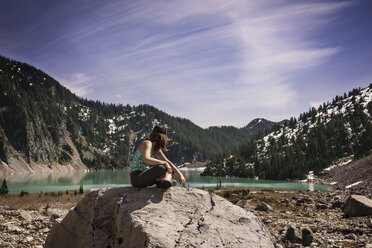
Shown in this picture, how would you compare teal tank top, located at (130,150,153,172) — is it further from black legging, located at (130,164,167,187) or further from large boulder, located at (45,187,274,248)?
large boulder, located at (45,187,274,248)

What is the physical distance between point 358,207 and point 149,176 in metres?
22.1

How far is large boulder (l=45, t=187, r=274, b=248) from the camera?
23.1 feet

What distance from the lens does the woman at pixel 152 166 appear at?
8602 mm

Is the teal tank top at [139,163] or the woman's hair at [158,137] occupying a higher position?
the woman's hair at [158,137]

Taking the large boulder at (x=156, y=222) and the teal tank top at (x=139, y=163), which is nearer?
the large boulder at (x=156, y=222)

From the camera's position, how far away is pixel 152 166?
878cm

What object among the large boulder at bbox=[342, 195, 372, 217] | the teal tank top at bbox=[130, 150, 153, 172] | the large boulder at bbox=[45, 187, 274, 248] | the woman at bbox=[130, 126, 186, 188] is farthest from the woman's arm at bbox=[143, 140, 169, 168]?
the large boulder at bbox=[342, 195, 372, 217]

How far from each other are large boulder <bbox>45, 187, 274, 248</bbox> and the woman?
296mm

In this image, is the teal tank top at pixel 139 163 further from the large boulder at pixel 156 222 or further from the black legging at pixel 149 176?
the large boulder at pixel 156 222

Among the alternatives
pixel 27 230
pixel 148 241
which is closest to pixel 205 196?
pixel 148 241

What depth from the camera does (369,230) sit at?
17328 mm

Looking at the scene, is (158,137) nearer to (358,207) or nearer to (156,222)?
(156,222)

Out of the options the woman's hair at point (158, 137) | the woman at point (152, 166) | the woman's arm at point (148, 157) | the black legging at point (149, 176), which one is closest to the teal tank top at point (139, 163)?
the woman at point (152, 166)

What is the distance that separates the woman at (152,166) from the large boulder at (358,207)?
2109 cm
